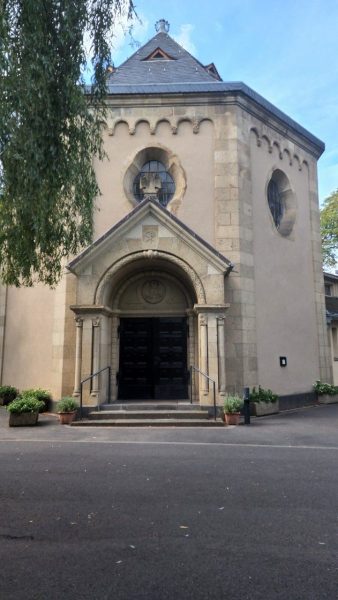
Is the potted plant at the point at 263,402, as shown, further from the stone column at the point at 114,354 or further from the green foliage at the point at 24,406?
the green foliage at the point at 24,406

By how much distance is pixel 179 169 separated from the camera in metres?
13.5

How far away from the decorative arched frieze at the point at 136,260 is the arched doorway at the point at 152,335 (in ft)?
2.44

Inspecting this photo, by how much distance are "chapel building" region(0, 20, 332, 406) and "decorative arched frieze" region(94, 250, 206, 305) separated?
0.10 feet

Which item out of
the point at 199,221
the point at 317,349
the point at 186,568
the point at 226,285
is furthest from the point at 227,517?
the point at 317,349

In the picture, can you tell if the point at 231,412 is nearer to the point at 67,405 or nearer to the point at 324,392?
the point at 67,405

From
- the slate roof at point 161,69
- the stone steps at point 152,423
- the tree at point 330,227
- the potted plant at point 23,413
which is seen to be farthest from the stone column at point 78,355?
the tree at point 330,227

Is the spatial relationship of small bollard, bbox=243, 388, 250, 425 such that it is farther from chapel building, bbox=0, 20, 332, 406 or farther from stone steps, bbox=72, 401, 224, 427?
chapel building, bbox=0, 20, 332, 406

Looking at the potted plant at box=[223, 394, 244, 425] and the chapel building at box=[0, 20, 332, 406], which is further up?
the chapel building at box=[0, 20, 332, 406]

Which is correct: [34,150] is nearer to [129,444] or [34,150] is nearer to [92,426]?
[129,444]

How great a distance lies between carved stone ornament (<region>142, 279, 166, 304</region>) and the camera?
1320 centimetres

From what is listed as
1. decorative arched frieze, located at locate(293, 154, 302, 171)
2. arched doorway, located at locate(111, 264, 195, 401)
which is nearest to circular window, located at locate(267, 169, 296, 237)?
decorative arched frieze, located at locate(293, 154, 302, 171)

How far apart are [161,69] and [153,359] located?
10.9m

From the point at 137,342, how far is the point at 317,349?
6667mm

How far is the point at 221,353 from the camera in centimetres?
1134
